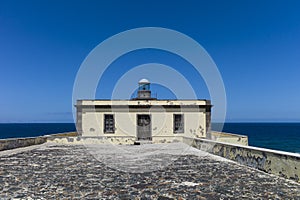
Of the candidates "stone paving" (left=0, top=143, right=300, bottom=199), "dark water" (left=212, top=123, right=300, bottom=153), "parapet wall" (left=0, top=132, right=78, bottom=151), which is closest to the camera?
"stone paving" (left=0, top=143, right=300, bottom=199)

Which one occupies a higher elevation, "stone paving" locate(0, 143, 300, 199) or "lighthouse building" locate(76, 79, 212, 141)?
"lighthouse building" locate(76, 79, 212, 141)

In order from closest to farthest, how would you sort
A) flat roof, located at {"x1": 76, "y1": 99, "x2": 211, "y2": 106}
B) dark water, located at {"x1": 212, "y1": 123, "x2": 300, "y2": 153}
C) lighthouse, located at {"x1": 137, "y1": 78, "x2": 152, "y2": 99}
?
flat roof, located at {"x1": 76, "y1": 99, "x2": 211, "y2": 106}
lighthouse, located at {"x1": 137, "y1": 78, "x2": 152, "y2": 99}
dark water, located at {"x1": 212, "y1": 123, "x2": 300, "y2": 153}

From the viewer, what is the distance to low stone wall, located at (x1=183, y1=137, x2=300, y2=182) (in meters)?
5.02

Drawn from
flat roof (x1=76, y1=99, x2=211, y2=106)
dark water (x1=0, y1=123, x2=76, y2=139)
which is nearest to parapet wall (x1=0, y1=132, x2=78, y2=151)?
Result: flat roof (x1=76, y1=99, x2=211, y2=106)

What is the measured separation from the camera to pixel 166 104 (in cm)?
1664

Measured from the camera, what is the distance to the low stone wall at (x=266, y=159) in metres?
5.02

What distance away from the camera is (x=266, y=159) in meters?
5.85

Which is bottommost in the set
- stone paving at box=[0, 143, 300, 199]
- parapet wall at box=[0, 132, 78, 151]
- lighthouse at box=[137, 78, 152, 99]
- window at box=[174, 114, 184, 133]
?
stone paving at box=[0, 143, 300, 199]

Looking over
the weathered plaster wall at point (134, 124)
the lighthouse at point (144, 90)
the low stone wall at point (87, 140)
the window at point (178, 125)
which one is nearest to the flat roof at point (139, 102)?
the weathered plaster wall at point (134, 124)

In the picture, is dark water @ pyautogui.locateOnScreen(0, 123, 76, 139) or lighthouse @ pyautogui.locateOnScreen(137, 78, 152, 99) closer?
lighthouse @ pyautogui.locateOnScreen(137, 78, 152, 99)

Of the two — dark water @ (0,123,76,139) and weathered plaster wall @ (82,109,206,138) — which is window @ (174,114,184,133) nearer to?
weathered plaster wall @ (82,109,206,138)

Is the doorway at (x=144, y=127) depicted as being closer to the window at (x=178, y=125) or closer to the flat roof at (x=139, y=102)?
the flat roof at (x=139, y=102)

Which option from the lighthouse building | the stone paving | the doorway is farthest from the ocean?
the stone paving

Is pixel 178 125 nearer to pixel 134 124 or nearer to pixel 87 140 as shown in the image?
pixel 134 124
